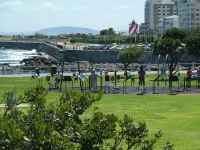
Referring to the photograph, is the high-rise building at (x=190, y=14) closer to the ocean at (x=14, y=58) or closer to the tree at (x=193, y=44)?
the ocean at (x=14, y=58)

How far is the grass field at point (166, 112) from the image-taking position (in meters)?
18.7

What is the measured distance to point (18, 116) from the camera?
23.0 feet

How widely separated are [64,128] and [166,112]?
19.0 meters

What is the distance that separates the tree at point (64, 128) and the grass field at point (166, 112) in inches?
393

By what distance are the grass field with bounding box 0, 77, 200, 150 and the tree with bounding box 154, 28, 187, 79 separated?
17714 millimetres

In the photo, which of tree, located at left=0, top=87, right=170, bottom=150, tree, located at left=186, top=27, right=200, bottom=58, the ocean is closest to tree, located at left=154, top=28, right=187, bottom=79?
tree, located at left=186, top=27, right=200, bottom=58

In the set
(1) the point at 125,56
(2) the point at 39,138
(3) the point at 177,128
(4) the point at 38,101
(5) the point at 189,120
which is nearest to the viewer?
(2) the point at 39,138

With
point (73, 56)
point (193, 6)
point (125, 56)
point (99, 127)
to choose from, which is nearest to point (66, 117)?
point (99, 127)

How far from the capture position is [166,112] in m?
25.4

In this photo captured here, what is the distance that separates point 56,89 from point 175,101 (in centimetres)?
1113

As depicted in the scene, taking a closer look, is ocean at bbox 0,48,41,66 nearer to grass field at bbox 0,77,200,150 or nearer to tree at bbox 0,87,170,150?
grass field at bbox 0,77,200,150

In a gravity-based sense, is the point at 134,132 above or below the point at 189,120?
above

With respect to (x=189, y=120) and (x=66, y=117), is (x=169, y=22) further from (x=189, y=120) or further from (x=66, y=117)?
(x=66, y=117)

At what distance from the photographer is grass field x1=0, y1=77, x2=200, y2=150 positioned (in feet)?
61.5
